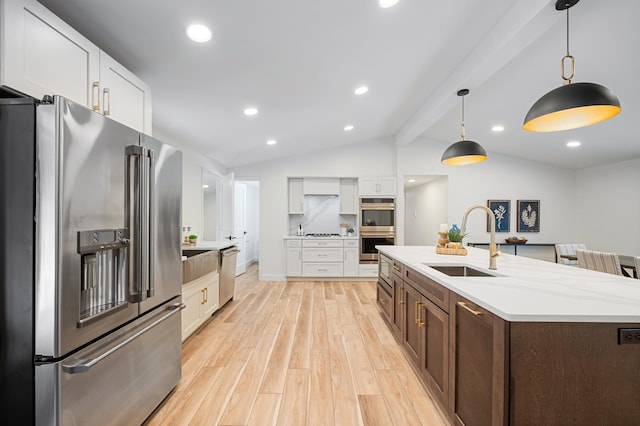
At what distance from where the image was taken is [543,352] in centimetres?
111

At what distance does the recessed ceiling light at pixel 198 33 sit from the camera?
5.70 feet

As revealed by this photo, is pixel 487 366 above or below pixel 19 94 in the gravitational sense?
below

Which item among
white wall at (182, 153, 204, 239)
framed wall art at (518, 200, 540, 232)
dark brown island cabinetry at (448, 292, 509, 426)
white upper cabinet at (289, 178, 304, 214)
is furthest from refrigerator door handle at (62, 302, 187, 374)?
framed wall art at (518, 200, 540, 232)

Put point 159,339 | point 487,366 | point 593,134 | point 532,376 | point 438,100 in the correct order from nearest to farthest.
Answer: point 532,376, point 487,366, point 159,339, point 438,100, point 593,134

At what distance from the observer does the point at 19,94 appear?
1160 millimetres

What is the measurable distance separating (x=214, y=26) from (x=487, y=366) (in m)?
2.47

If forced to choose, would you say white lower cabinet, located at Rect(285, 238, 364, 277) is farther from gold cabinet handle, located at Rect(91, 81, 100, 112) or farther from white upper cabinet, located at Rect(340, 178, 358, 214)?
gold cabinet handle, located at Rect(91, 81, 100, 112)

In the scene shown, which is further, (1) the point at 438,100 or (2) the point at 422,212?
(2) the point at 422,212

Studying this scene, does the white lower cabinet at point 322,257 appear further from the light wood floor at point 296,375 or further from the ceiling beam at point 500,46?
the ceiling beam at point 500,46

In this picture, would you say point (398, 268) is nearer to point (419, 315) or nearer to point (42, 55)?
point (419, 315)

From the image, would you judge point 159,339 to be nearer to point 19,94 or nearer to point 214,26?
point 19,94

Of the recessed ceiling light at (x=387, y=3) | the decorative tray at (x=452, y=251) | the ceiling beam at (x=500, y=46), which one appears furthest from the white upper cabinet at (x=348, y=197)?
the recessed ceiling light at (x=387, y=3)

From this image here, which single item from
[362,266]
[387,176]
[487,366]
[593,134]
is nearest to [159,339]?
[487,366]

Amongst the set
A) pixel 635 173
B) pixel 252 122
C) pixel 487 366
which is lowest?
pixel 487 366
